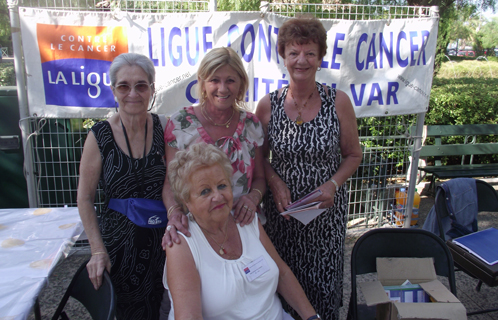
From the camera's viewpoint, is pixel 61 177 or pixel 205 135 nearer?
pixel 205 135

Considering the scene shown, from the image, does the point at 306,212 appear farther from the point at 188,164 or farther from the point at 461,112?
the point at 461,112

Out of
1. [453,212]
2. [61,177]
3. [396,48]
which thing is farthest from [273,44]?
[61,177]

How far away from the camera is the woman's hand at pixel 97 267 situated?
180 centimetres

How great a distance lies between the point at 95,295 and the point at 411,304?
1.64 m

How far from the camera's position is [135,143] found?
198 cm

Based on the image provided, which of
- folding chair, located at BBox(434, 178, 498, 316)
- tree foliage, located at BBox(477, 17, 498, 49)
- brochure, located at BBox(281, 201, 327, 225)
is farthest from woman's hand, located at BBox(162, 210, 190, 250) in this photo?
tree foliage, located at BBox(477, 17, 498, 49)

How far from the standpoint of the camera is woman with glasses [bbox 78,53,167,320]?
189cm

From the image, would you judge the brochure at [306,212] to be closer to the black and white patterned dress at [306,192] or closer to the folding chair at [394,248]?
the black and white patterned dress at [306,192]

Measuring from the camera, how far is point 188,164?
1.75 meters

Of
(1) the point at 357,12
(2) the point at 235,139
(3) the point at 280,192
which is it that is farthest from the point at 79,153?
(1) the point at 357,12

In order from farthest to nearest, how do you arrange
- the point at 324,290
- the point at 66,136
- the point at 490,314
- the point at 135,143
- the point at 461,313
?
the point at 66,136
the point at 490,314
the point at 324,290
the point at 135,143
the point at 461,313

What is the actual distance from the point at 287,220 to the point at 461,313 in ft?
3.48

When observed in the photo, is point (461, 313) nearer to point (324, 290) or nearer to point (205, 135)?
point (324, 290)

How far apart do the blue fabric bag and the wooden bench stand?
187 inches
